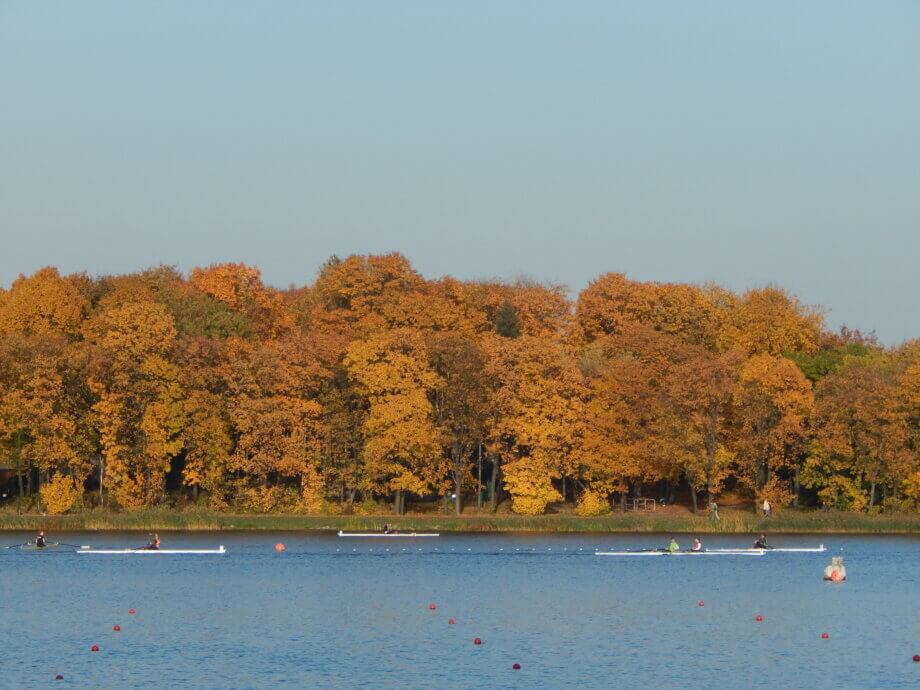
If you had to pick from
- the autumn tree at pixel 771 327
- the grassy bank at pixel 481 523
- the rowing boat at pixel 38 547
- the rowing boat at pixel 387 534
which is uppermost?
the autumn tree at pixel 771 327

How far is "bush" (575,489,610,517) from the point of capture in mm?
94062

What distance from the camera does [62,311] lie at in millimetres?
105062

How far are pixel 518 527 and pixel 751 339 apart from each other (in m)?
25.8

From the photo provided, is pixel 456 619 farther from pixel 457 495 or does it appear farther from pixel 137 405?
pixel 137 405

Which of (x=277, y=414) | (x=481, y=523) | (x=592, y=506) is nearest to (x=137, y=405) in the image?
(x=277, y=414)

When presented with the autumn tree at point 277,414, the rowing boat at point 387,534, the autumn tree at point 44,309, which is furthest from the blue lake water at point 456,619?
the autumn tree at point 44,309

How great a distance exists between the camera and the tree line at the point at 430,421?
302ft

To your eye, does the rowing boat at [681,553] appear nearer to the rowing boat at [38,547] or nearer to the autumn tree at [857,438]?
the autumn tree at [857,438]

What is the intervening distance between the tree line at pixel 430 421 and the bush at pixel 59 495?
0.09 meters

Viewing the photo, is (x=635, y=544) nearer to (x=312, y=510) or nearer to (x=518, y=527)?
(x=518, y=527)

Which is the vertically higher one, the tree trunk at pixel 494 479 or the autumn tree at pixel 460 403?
the autumn tree at pixel 460 403

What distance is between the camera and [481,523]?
89.0 m

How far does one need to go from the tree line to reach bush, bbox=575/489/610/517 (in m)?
0.19

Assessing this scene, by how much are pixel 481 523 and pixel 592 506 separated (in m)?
8.55
